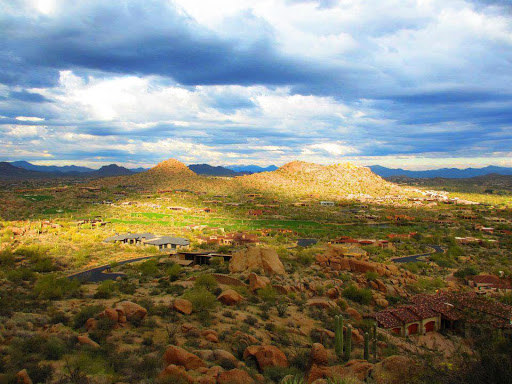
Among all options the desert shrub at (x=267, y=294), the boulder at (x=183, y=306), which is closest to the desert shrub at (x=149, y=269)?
the desert shrub at (x=267, y=294)

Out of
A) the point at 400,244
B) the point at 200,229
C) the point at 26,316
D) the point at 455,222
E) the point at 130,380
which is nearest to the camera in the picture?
the point at 130,380

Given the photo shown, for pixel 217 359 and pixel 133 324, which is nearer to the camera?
pixel 217 359

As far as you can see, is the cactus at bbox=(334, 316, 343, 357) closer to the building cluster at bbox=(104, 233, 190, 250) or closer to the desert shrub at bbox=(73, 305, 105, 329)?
the desert shrub at bbox=(73, 305, 105, 329)

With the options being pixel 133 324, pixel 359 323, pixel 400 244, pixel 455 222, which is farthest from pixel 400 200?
pixel 133 324

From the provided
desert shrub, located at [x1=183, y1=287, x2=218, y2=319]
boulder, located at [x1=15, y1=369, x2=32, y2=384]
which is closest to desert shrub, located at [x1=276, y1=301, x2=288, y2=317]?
desert shrub, located at [x1=183, y1=287, x2=218, y2=319]

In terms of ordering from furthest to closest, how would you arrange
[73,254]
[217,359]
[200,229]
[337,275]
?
[200,229]
[73,254]
[337,275]
[217,359]

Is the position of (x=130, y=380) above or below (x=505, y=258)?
above

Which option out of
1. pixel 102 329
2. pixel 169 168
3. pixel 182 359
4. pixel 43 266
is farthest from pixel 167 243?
pixel 169 168

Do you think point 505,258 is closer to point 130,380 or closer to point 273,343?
point 273,343
